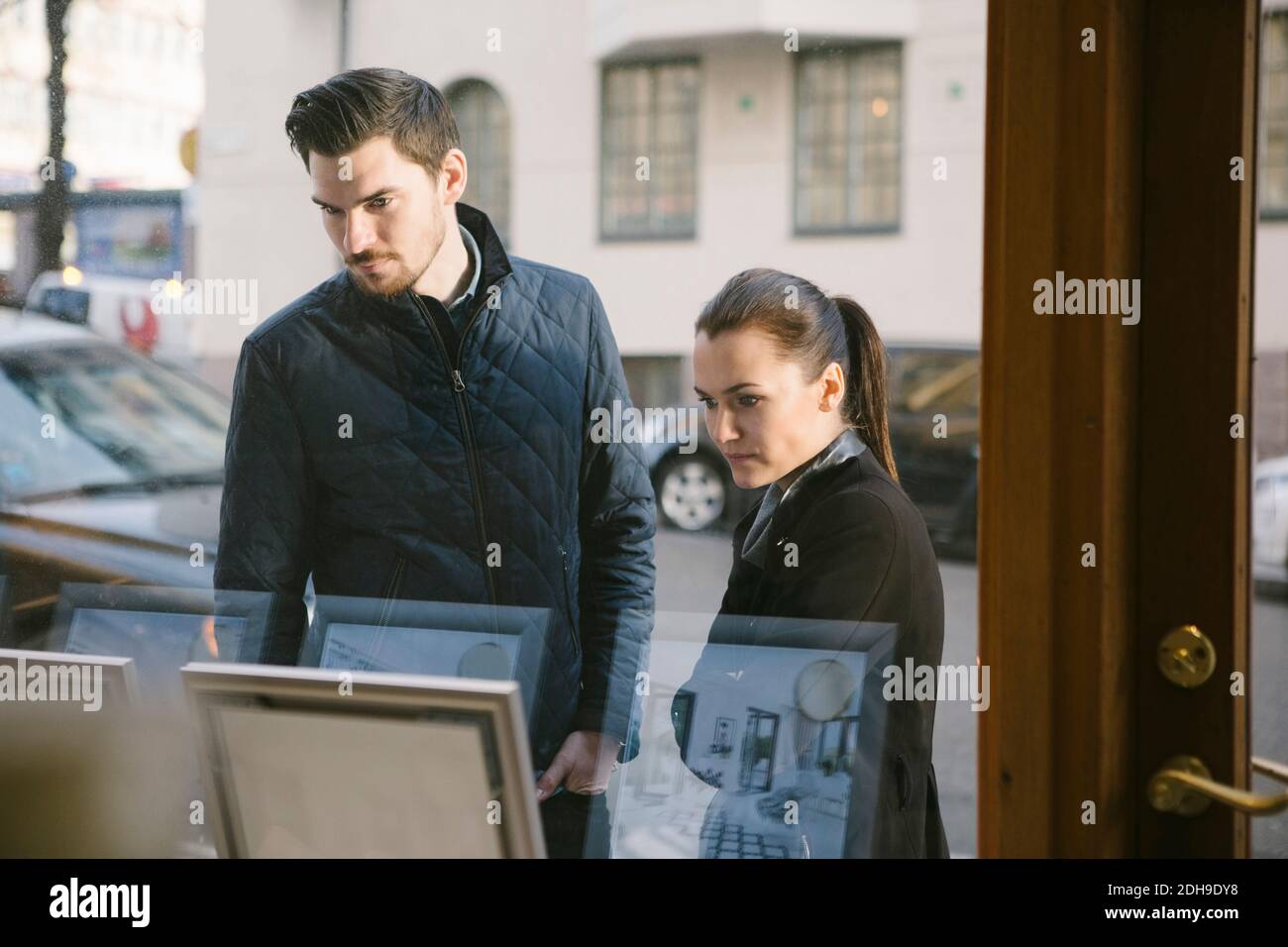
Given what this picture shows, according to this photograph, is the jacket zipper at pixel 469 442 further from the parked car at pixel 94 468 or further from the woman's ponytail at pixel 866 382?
the woman's ponytail at pixel 866 382

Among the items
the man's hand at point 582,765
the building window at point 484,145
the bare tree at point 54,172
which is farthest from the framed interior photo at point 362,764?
the bare tree at point 54,172

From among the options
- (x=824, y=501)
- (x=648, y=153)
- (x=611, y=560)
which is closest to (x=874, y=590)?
(x=824, y=501)

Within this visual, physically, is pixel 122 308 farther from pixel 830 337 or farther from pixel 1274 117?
pixel 1274 117

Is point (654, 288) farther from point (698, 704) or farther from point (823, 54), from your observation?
point (698, 704)

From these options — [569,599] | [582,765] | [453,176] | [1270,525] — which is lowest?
[582,765]

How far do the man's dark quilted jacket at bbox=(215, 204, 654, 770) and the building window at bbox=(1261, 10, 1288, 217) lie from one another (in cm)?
92

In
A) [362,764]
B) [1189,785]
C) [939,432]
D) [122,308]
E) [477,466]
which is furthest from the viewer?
[122,308]

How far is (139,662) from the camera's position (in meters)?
1.87

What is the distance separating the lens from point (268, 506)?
182 centimetres

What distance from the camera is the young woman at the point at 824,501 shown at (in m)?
1.67

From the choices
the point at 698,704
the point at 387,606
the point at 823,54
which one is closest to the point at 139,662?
the point at 387,606

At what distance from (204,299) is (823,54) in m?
1.02

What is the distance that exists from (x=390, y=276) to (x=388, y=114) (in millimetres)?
242

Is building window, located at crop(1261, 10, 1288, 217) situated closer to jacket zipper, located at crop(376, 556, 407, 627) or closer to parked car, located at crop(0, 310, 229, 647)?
jacket zipper, located at crop(376, 556, 407, 627)
